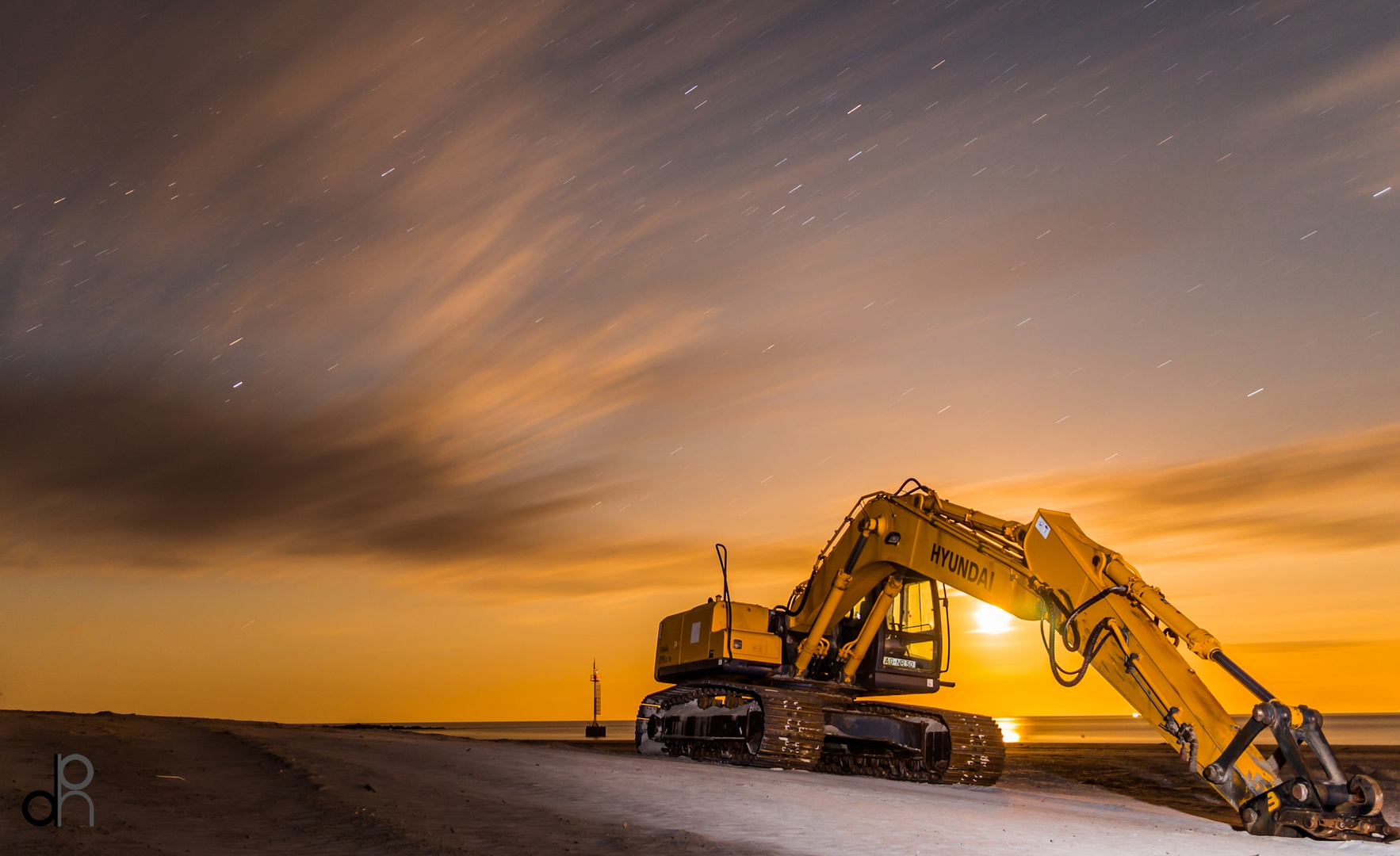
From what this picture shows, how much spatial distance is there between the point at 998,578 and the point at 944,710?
665cm

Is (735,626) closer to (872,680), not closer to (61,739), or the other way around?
(872,680)

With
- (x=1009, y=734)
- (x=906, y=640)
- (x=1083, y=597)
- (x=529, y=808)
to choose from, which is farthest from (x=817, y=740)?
(x=1009, y=734)

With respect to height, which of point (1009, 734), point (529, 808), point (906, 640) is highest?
point (906, 640)

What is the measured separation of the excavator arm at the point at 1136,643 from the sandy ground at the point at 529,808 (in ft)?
1.47

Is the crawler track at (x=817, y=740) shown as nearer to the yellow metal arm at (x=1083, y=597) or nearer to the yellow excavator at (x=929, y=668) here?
the yellow excavator at (x=929, y=668)

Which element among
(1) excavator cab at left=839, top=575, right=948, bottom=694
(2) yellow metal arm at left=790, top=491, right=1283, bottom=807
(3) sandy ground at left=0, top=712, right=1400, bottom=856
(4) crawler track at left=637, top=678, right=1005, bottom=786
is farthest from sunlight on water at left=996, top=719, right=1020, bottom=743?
(3) sandy ground at left=0, top=712, right=1400, bottom=856

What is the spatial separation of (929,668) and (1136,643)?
902cm

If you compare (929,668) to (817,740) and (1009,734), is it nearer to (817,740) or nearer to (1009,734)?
(817,740)

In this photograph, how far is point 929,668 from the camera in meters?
20.6

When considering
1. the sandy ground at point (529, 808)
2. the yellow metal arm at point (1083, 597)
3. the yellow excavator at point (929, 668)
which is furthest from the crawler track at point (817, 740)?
the yellow metal arm at point (1083, 597)

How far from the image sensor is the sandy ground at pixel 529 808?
31.2ft

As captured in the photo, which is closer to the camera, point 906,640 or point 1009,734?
point 906,640

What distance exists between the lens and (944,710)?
66.2 feet

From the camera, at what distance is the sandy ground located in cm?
952
